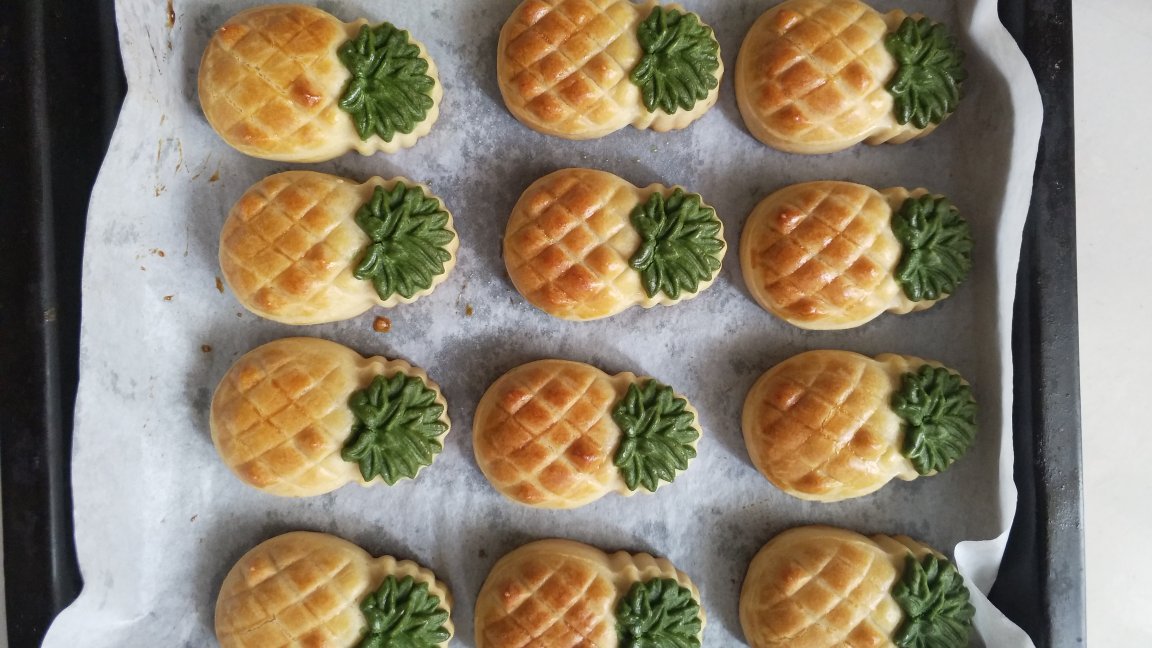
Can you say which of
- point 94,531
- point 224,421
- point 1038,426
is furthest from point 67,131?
point 1038,426

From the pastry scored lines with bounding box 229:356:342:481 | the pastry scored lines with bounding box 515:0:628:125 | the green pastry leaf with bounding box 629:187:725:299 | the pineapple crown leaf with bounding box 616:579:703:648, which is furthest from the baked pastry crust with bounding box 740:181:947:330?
the pastry scored lines with bounding box 229:356:342:481

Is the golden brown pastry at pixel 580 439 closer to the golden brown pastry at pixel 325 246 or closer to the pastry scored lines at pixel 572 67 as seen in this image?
the golden brown pastry at pixel 325 246

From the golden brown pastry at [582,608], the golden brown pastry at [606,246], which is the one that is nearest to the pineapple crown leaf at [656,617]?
the golden brown pastry at [582,608]

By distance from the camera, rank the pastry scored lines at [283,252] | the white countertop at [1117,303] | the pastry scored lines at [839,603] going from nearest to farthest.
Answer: the pastry scored lines at [839,603] → the pastry scored lines at [283,252] → the white countertop at [1117,303]

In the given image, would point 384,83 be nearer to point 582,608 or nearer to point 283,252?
point 283,252

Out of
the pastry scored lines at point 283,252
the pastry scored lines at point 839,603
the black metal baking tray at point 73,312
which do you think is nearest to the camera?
the black metal baking tray at point 73,312

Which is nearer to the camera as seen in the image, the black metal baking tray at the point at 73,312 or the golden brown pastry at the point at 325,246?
the black metal baking tray at the point at 73,312

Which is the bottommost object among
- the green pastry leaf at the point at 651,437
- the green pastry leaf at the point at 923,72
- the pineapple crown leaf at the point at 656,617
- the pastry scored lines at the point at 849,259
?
the pineapple crown leaf at the point at 656,617

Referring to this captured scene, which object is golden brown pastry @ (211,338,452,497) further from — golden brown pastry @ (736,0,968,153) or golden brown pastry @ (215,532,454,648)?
golden brown pastry @ (736,0,968,153)
